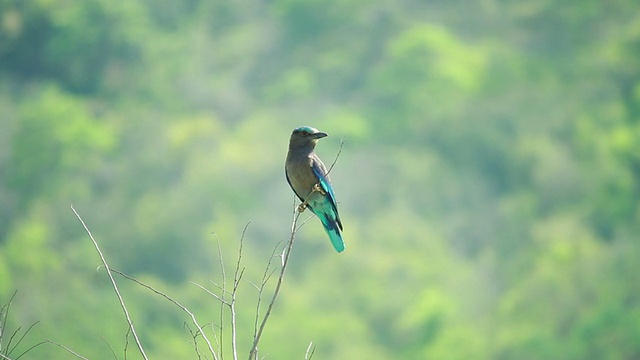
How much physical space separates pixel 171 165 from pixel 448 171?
12.0m

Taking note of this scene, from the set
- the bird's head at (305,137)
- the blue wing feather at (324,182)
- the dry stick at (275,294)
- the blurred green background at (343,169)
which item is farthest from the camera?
the blurred green background at (343,169)

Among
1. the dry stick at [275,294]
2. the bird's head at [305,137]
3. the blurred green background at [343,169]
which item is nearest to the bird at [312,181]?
the bird's head at [305,137]

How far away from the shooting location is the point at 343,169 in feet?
131

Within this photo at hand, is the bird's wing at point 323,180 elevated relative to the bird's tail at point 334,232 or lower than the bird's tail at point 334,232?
elevated

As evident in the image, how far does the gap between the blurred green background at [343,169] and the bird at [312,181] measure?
1975 centimetres

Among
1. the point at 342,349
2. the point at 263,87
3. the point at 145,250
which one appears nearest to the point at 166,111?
the point at 263,87

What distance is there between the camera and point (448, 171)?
42.8 m

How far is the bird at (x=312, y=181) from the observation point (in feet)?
22.4

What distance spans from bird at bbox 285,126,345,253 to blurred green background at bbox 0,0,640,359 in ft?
64.8

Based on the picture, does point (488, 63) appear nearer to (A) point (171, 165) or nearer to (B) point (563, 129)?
(B) point (563, 129)

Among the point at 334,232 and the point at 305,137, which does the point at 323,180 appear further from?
the point at 305,137

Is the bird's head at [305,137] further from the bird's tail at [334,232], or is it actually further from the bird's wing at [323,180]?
the bird's tail at [334,232]

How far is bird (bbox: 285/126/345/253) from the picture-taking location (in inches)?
268

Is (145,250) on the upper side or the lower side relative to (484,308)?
upper
